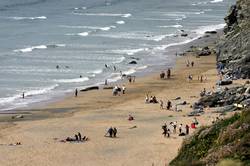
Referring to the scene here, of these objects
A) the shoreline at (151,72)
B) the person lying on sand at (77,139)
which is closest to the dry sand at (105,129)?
the person lying on sand at (77,139)

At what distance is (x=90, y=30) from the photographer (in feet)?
286

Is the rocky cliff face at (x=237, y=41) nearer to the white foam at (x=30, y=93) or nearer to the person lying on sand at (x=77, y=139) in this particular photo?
the white foam at (x=30, y=93)


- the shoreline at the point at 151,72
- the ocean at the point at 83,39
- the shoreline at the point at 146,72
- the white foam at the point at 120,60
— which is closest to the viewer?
the shoreline at the point at 151,72

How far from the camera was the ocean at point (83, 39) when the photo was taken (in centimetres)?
5491

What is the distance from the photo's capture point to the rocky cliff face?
46.3 meters

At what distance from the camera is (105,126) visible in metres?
37.1

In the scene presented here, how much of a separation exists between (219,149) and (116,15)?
94.1 m

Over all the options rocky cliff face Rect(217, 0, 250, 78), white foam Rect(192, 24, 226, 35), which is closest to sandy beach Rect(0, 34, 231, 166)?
rocky cliff face Rect(217, 0, 250, 78)

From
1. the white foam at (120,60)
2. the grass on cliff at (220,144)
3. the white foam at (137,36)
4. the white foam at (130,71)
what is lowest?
the white foam at (130,71)

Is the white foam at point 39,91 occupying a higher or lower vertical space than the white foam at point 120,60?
lower

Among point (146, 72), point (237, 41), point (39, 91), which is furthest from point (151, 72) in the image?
point (39, 91)

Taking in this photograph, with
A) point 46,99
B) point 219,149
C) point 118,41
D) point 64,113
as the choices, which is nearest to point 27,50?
point 118,41

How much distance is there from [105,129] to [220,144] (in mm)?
21661

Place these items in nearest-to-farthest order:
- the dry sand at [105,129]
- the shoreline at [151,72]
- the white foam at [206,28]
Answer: the dry sand at [105,129]
the shoreline at [151,72]
the white foam at [206,28]
